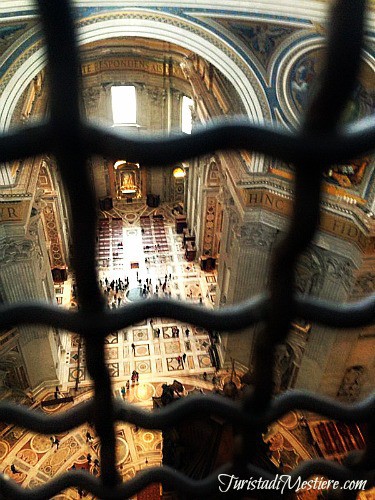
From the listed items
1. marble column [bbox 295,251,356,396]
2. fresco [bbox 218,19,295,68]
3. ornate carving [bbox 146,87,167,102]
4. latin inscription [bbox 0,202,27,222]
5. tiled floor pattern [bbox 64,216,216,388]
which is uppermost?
fresco [bbox 218,19,295,68]

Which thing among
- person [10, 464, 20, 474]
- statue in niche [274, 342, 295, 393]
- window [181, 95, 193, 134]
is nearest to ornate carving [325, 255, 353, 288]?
statue in niche [274, 342, 295, 393]

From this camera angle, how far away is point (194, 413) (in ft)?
8.38

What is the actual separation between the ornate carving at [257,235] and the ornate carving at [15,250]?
5.58 meters

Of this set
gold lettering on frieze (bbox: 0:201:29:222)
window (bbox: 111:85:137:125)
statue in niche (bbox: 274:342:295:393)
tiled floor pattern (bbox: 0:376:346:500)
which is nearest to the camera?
gold lettering on frieze (bbox: 0:201:29:222)

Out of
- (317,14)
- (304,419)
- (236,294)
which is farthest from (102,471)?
(304,419)

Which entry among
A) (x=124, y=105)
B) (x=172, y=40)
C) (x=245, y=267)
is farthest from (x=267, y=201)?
(x=124, y=105)

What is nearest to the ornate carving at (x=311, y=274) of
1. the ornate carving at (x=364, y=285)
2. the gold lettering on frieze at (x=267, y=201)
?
the ornate carving at (x=364, y=285)

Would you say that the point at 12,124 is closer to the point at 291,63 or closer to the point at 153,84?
the point at 291,63

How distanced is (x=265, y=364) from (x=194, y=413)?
56cm

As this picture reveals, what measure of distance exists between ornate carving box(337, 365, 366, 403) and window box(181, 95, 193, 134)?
41.7 feet

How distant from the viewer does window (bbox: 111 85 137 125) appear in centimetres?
2319

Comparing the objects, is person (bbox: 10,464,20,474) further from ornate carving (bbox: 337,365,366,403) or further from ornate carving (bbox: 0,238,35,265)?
ornate carving (bbox: 337,365,366,403)

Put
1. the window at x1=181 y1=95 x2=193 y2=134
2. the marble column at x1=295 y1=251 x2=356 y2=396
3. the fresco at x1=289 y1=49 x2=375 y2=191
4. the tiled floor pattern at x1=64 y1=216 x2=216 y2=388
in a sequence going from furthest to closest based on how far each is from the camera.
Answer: the window at x1=181 y1=95 x2=193 y2=134 < the tiled floor pattern at x1=64 y1=216 x2=216 y2=388 < the marble column at x1=295 y1=251 x2=356 y2=396 < the fresco at x1=289 y1=49 x2=375 y2=191

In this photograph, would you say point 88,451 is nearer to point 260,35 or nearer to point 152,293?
point 152,293
